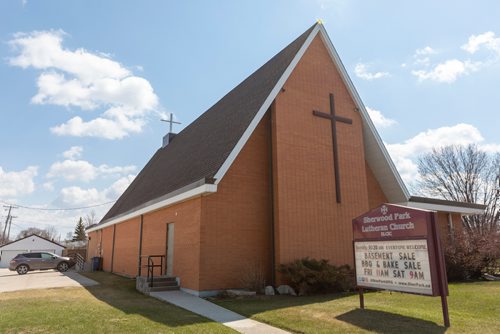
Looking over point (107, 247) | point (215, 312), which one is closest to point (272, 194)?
point (215, 312)

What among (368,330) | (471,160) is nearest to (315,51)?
(368,330)

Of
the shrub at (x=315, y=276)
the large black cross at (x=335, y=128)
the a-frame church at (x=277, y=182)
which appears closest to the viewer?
the shrub at (x=315, y=276)

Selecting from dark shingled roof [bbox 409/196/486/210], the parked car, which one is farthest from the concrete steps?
the parked car

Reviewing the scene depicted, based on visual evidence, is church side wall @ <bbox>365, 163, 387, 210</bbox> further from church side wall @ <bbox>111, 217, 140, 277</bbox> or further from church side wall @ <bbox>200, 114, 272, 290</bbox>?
church side wall @ <bbox>111, 217, 140, 277</bbox>

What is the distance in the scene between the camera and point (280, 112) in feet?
45.5

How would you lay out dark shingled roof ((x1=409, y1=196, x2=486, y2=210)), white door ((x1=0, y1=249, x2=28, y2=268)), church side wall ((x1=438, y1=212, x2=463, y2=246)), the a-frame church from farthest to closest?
white door ((x1=0, y1=249, x2=28, y2=268)) < church side wall ((x1=438, y1=212, x2=463, y2=246)) < dark shingled roof ((x1=409, y1=196, x2=486, y2=210)) < the a-frame church

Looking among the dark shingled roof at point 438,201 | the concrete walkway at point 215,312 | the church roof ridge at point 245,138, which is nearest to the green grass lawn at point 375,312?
the concrete walkway at point 215,312

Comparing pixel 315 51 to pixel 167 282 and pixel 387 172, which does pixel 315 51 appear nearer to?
pixel 387 172

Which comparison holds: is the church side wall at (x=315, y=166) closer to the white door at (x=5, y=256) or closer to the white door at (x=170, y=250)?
the white door at (x=170, y=250)

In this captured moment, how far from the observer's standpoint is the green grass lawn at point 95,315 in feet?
23.7

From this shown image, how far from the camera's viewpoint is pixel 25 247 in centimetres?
4822

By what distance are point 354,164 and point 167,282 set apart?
861 centimetres

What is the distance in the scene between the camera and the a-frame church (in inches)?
484

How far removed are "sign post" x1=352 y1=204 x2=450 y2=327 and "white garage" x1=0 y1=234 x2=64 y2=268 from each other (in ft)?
162
